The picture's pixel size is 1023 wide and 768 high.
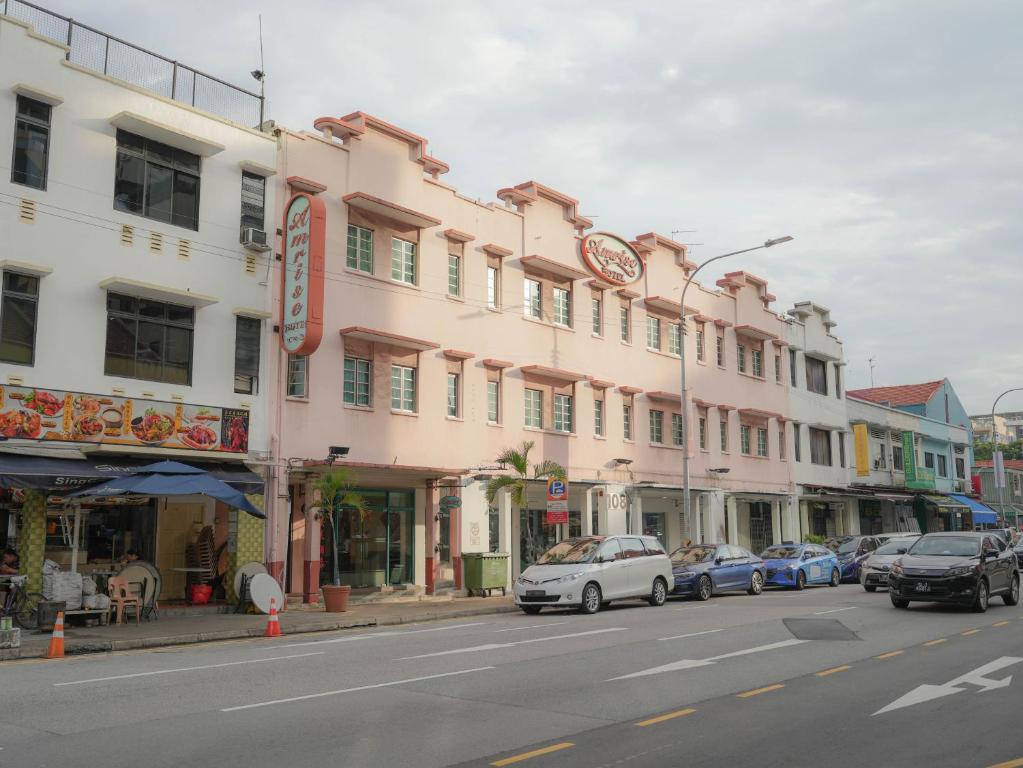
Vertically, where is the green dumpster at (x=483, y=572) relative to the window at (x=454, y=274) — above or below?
below

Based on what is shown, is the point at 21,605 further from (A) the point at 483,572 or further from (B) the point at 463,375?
(B) the point at 463,375

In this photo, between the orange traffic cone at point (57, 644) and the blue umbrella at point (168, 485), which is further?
the blue umbrella at point (168, 485)

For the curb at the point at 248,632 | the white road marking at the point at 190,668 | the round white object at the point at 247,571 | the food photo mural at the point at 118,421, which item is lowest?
the curb at the point at 248,632

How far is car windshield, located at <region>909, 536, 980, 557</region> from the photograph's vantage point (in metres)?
19.5

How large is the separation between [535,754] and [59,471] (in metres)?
13.2

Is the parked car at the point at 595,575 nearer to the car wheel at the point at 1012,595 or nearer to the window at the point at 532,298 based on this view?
the car wheel at the point at 1012,595

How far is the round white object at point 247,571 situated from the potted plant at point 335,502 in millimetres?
1423

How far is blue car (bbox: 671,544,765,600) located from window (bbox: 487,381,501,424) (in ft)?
21.1

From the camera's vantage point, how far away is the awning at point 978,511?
55.6 meters

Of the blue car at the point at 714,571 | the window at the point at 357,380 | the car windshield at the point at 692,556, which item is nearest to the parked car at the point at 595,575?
the blue car at the point at 714,571

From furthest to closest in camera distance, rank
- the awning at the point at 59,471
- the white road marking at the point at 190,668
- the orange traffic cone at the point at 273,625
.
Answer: the orange traffic cone at the point at 273,625 → the awning at the point at 59,471 → the white road marking at the point at 190,668

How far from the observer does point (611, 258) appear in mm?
32562

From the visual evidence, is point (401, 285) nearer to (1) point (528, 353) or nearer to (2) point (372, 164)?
(2) point (372, 164)

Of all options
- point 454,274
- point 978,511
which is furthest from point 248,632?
point 978,511
